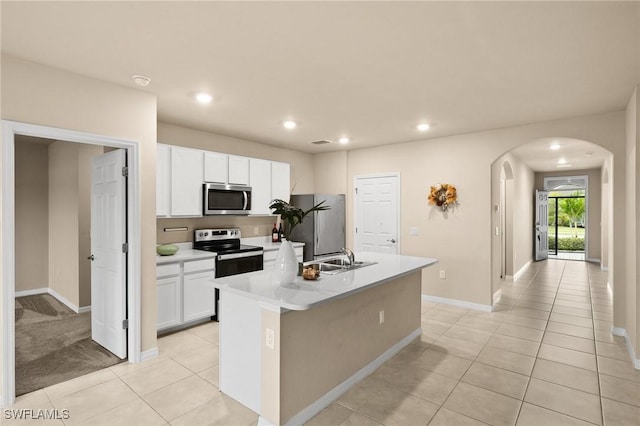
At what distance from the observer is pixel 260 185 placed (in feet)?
17.0

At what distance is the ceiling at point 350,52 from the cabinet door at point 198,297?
193 cm

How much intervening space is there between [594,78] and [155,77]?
12.2 ft

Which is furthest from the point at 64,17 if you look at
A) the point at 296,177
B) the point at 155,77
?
the point at 296,177

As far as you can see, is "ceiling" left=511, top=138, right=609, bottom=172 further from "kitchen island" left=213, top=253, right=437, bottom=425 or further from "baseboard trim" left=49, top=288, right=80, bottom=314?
"baseboard trim" left=49, top=288, right=80, bottom=314

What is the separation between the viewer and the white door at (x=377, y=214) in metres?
5.68

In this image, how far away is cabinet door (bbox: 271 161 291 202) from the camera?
5383 mm

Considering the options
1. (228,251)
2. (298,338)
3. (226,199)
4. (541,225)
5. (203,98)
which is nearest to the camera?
(298,338)

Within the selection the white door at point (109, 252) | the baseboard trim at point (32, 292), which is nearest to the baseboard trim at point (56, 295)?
Result: the baseboard trim at point (32, 292)

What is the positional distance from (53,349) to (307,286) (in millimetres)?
2892

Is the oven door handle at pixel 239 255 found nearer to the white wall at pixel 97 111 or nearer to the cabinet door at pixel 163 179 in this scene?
the cabinet door at pixel 163 179

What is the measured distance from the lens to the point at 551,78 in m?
2.88

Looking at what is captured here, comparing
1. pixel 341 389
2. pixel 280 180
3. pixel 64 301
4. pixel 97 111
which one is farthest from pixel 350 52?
pixel 64 301

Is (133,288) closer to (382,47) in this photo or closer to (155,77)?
(155,77)

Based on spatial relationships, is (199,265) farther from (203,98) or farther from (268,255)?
(203,98)
